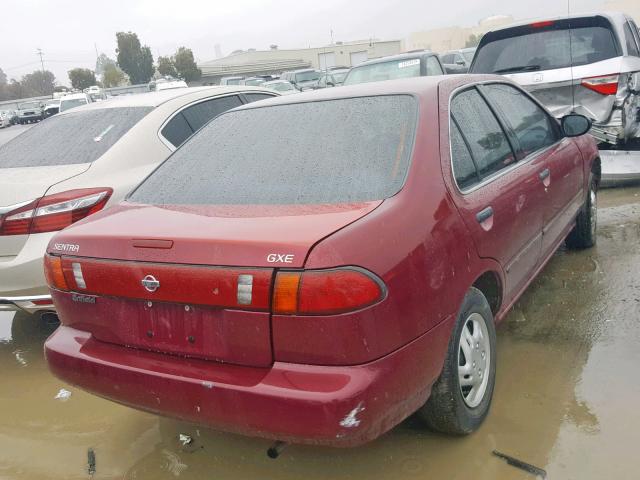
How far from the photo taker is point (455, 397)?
245 centimetres

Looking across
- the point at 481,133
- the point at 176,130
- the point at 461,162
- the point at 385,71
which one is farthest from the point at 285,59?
the point at 461,162

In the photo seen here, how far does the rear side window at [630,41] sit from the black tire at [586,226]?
2.36 m

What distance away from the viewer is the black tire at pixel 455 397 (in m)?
2.40

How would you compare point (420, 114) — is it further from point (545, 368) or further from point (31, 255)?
point (31, 255)

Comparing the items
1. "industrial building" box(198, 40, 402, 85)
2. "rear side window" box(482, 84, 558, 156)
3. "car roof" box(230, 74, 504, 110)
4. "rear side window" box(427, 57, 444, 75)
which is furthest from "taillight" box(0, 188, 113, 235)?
"industrial building" box(198, 40, 402, 85)

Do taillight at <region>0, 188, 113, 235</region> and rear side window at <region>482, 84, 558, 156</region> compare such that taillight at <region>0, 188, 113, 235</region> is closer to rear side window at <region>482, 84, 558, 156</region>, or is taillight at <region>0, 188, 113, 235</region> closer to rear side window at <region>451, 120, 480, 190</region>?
rear side window at <region>451, 120, 480, 190</region>

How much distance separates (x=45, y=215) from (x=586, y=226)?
156 inches

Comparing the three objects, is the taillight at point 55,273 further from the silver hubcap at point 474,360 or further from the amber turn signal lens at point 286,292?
the silver hubcap at point 474,360

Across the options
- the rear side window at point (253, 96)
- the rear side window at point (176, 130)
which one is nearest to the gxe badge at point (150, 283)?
the rear side window at point (176, 130)

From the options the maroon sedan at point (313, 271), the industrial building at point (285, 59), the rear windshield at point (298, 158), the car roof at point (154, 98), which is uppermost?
the industrial building at point (285, 59)

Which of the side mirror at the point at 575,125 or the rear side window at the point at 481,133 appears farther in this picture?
the side mirror at the point at 575,125

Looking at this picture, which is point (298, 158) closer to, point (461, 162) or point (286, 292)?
point (461, 162)

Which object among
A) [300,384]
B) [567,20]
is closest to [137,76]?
[567,20]

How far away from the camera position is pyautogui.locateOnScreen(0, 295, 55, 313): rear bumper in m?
3.51
